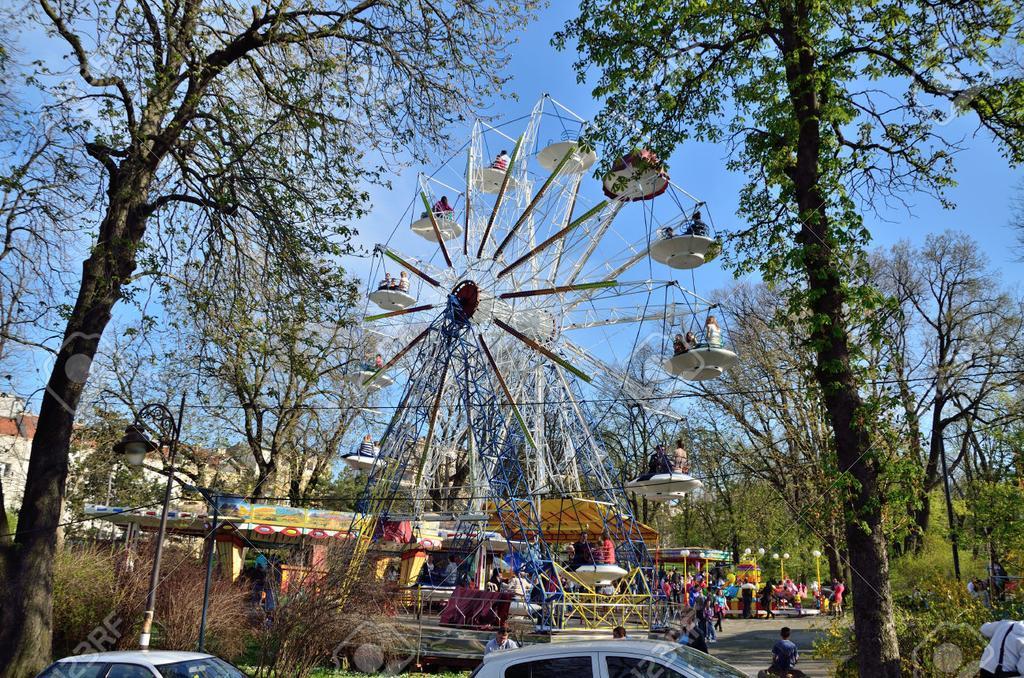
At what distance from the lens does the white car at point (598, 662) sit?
6.47 metres

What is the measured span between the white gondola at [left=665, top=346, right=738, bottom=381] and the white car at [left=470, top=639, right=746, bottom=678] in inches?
442

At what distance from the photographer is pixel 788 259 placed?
10.8m

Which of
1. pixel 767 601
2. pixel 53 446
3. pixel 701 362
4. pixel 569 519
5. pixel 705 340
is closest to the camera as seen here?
pixel 53 446

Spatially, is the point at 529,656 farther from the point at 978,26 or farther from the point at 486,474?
the point at 486,474

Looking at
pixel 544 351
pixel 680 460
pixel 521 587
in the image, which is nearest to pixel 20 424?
pixel 521 587

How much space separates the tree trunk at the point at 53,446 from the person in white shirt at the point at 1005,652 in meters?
12.6

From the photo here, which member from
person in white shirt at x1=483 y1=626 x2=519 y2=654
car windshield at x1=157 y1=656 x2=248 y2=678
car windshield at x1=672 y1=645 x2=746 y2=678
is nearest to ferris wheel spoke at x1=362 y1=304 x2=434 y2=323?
person in white shirt at x1=483 y1=626 x2=519 y2=654

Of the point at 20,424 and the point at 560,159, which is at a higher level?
the point at 560,159

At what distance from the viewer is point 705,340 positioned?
1780 centimetres

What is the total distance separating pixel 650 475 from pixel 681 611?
3.29 meters

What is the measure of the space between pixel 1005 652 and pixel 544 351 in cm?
1447

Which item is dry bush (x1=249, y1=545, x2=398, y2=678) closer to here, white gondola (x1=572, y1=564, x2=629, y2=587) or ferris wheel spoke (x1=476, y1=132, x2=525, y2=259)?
white gondola (x1=572, y1=564, x2=629, y2=587)

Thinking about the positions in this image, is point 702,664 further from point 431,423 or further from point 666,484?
point 431,423

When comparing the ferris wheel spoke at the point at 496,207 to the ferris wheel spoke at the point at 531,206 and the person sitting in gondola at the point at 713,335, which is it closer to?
the ferris wheel spoke at the point at 531,206
